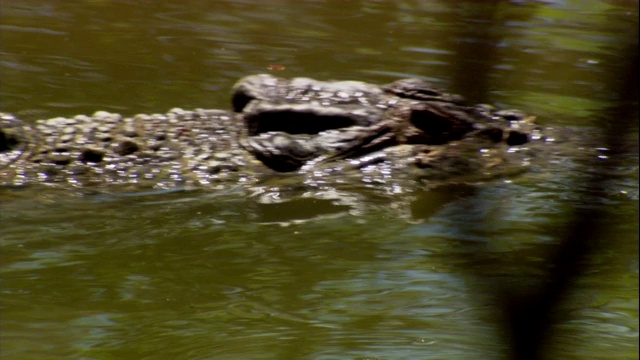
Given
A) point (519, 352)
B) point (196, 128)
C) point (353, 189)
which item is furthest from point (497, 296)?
point (196, 128)

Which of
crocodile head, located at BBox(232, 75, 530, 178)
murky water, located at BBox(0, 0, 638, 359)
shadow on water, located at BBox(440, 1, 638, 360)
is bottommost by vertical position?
murky water, located at BBox(0, 0, 638, 359)

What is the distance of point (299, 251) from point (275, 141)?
101 centimetres

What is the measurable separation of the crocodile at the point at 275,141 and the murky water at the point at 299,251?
0.59 ft

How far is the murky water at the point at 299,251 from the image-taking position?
2.33 m

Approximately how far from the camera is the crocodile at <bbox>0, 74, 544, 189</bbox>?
4789 mm

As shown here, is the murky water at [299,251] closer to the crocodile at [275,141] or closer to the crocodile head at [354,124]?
the crocodile at [275,141]

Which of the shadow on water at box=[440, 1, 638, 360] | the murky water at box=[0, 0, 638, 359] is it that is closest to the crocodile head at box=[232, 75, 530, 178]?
the murky water at box=[0, 0, 638, 359]

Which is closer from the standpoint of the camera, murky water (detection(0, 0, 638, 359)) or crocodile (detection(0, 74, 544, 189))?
murky water (detection(0, 0, 638, 359))

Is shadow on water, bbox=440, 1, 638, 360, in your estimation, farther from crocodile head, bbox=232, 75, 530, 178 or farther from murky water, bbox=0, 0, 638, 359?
crocodile head, bbox=232, 75, 530, 178

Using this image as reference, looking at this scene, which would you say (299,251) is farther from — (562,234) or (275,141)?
(562,234)

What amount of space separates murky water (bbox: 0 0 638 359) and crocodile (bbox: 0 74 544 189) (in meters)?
0.18

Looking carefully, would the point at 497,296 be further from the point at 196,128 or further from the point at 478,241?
the point at 196,128

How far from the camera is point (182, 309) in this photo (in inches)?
137

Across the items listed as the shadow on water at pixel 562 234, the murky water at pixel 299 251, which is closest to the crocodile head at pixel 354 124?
the murky water at pixel 299 251
